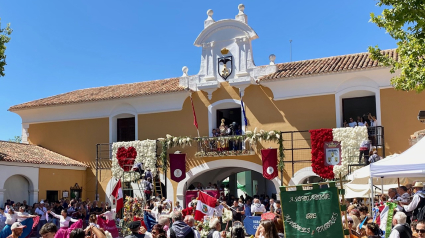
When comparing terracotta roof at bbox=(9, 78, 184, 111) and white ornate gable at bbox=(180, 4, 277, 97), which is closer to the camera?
white ornate gable at bbox=(180, 4, 277, 97)

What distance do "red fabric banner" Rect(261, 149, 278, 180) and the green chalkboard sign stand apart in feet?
45.6

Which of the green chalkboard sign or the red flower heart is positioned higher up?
the red flower heart

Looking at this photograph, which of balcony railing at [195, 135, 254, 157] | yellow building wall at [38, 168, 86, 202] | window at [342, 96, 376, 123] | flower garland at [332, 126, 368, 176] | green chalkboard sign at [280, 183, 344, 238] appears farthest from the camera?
yellow building wall at [38, 168, 86, 202]

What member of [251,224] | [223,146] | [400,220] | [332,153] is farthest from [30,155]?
[400,220]

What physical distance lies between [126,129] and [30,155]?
16.3 feet

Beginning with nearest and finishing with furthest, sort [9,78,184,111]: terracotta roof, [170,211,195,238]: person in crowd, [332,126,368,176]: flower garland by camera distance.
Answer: [170,211,195,238]: person in crowd < [332,126,368,176]: flower garland < [9,78,184,111]: terracotta roof

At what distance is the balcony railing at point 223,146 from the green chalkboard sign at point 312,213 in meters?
14.7

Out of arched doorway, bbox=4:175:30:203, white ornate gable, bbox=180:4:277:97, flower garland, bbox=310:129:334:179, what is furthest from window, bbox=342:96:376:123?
arched doorway, bbox=4:175:30:203

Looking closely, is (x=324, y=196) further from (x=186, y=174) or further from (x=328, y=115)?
(x=186, y=174)

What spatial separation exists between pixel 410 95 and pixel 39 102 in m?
19.3

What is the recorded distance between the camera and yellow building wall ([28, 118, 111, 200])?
26.1 m

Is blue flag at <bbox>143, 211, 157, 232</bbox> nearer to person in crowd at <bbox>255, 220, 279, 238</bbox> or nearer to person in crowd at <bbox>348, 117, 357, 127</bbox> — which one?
person in crowd at <bbox>255, 220, 279, 238</bbox>

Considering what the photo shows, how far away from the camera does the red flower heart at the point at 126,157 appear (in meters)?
24.5

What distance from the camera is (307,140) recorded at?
2162 centimetres
